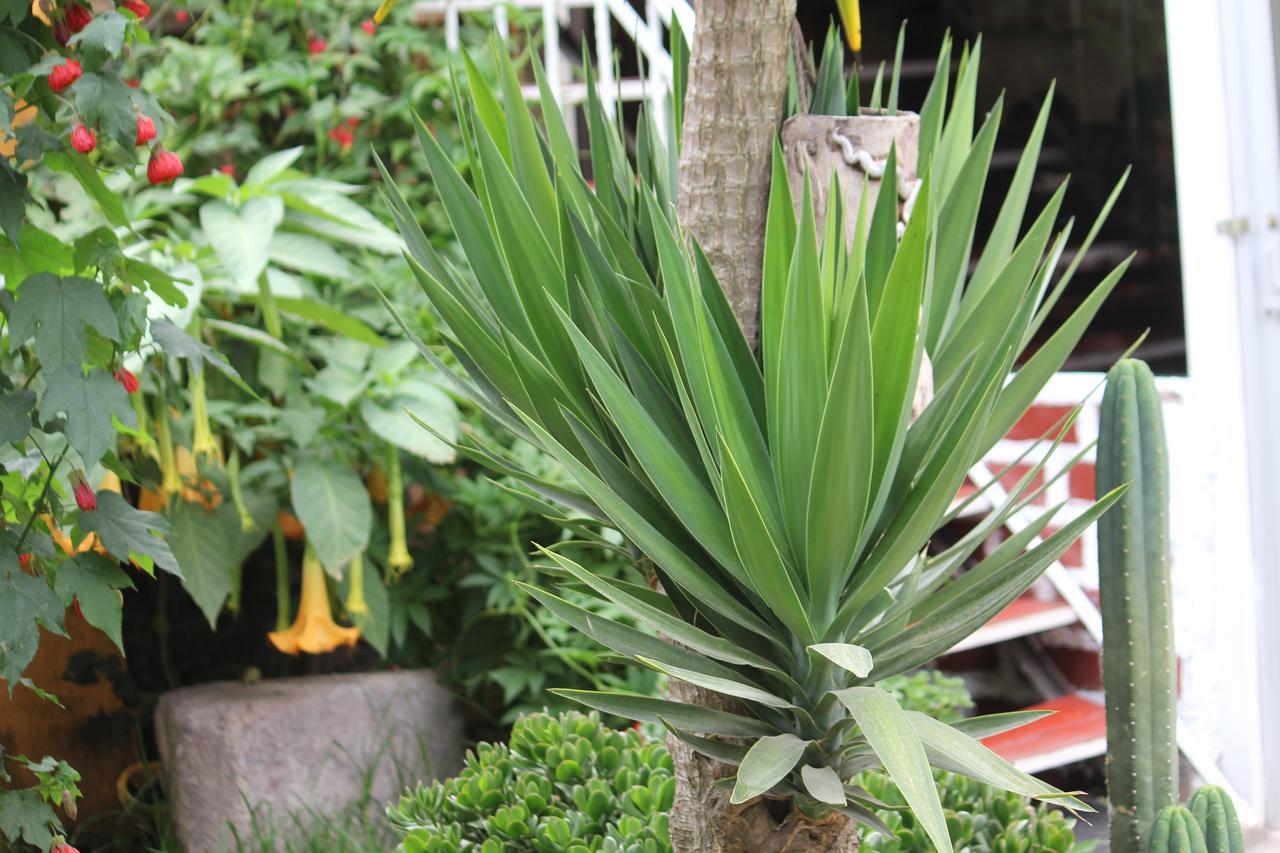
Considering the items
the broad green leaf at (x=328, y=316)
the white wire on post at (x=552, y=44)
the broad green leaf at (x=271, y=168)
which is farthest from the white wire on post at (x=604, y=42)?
the broad green leaf at (x=328, y=316)

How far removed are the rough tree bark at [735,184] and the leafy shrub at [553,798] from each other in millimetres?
294

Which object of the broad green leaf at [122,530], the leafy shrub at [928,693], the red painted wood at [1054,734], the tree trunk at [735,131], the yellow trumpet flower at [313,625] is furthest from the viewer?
the red painted wood at [1054,734]

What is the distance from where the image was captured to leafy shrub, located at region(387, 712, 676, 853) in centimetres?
161

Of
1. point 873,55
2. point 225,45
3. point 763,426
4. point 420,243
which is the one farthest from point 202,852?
point 873,55

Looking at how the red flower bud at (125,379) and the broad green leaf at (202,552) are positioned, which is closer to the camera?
the red flower bud at (125,379)

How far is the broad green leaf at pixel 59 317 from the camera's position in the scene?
127 centimetres

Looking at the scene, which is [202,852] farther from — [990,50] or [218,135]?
[990,50]

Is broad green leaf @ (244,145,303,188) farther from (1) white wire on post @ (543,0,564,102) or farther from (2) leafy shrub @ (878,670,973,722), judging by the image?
(2) leafy shrub @ (878,670,973,722)

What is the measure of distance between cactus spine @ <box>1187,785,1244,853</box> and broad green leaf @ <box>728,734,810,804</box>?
0.88 m

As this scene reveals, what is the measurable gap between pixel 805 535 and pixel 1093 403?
190cm

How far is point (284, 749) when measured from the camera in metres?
2.39

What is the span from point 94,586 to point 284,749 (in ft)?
3.67

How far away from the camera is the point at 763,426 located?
122 cm

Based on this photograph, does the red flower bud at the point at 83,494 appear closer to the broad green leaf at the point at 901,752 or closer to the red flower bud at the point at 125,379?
the red flower bud at the point at 125,379
